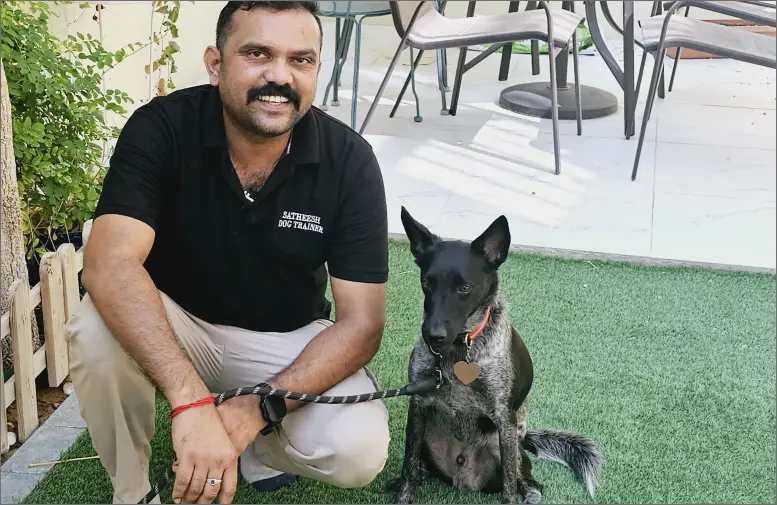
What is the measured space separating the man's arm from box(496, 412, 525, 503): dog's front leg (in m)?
0.40

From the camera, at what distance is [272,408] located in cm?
207

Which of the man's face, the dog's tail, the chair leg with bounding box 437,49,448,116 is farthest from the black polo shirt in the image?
the chair leg with bounding box 437,49,448,116

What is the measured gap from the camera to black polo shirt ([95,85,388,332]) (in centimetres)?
222

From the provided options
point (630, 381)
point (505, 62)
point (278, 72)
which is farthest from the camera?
point (505, 62)

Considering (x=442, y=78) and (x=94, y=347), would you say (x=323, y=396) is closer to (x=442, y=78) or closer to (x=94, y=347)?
(x=94, y=347)

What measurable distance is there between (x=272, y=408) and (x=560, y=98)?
15.1 ft

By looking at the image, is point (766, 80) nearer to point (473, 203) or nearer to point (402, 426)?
point (473, 203)

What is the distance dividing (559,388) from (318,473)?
110cm

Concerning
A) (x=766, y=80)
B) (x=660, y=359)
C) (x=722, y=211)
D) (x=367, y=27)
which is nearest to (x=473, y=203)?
(x=722, y=211)

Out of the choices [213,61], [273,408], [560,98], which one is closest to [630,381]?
[273,408]

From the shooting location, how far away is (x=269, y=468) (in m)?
2.43

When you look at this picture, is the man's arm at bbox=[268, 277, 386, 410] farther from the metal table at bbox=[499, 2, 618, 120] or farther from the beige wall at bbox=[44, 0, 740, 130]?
the metal table at bbox=[499, 2, 618, 120]

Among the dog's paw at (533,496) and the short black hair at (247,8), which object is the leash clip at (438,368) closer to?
the dog's paw at (533,496)

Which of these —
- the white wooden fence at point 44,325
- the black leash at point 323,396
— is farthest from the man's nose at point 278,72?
the white wooden fence at point 44,325
